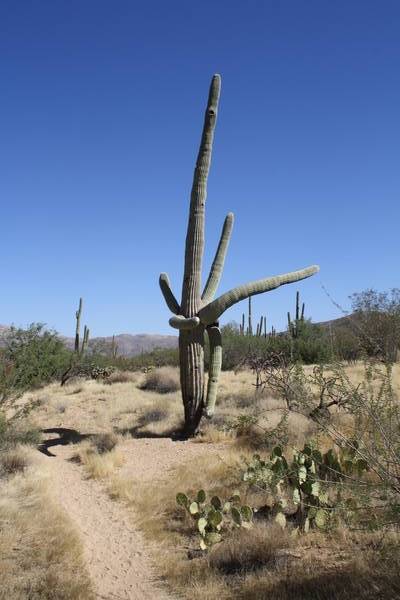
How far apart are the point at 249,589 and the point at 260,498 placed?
2.43m

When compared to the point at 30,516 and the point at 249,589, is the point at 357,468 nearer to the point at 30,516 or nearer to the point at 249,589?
the point at 249,589

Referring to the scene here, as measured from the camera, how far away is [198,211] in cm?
1230

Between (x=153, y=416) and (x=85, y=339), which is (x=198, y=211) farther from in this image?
(x=85, y=339)

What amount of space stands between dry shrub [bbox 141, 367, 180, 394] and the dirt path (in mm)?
7536

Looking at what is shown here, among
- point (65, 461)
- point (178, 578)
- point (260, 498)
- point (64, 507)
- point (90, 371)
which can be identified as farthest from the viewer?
point (90, 371)

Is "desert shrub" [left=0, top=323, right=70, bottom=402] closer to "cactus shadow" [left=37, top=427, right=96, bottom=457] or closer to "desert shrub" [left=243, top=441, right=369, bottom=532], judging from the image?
"cactus shadow" [left=37, top=427, right=96, bottom=457]

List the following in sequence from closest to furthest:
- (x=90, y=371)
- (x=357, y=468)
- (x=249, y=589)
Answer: (x=249, y=589)
(x=357, y=468)
(x=90, y=371)

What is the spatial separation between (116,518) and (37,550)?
2000 mm

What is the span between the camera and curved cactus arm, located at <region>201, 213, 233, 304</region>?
12719 millimetres

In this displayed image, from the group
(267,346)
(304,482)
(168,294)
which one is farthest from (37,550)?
(267,346)

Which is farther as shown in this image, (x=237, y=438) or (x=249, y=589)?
(x=237, y=438)

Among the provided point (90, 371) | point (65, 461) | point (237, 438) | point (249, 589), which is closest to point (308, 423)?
point (237, 438)

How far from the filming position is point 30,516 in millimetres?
6531

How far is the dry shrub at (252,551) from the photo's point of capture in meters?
5.30
